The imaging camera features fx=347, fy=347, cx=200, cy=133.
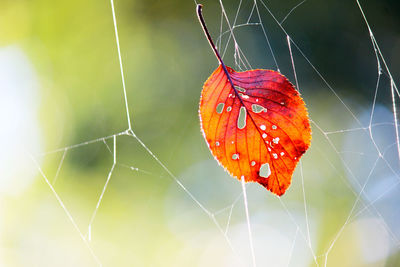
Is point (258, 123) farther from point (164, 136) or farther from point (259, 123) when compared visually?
point (164, 136)

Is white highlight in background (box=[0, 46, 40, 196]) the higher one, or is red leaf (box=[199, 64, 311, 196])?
red leaf (box=[199, 64, 311, 196])

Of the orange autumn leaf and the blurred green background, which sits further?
the blurred green background

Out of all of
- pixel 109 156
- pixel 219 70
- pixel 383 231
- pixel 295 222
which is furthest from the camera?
pixel 109 156

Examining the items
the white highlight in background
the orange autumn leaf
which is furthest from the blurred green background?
the orange autumn leaf

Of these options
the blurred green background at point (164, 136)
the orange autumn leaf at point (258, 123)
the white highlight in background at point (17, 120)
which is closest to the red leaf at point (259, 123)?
the orange autumn leaf at point (258, 123)

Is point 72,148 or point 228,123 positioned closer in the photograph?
point 228,123

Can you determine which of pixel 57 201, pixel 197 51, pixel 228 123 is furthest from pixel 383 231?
pixel 57 201

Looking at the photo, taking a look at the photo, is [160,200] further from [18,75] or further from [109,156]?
[18,75]

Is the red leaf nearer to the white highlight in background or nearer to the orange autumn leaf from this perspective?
the orange autumn leaf

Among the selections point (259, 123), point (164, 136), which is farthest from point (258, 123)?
point (164, 136)
